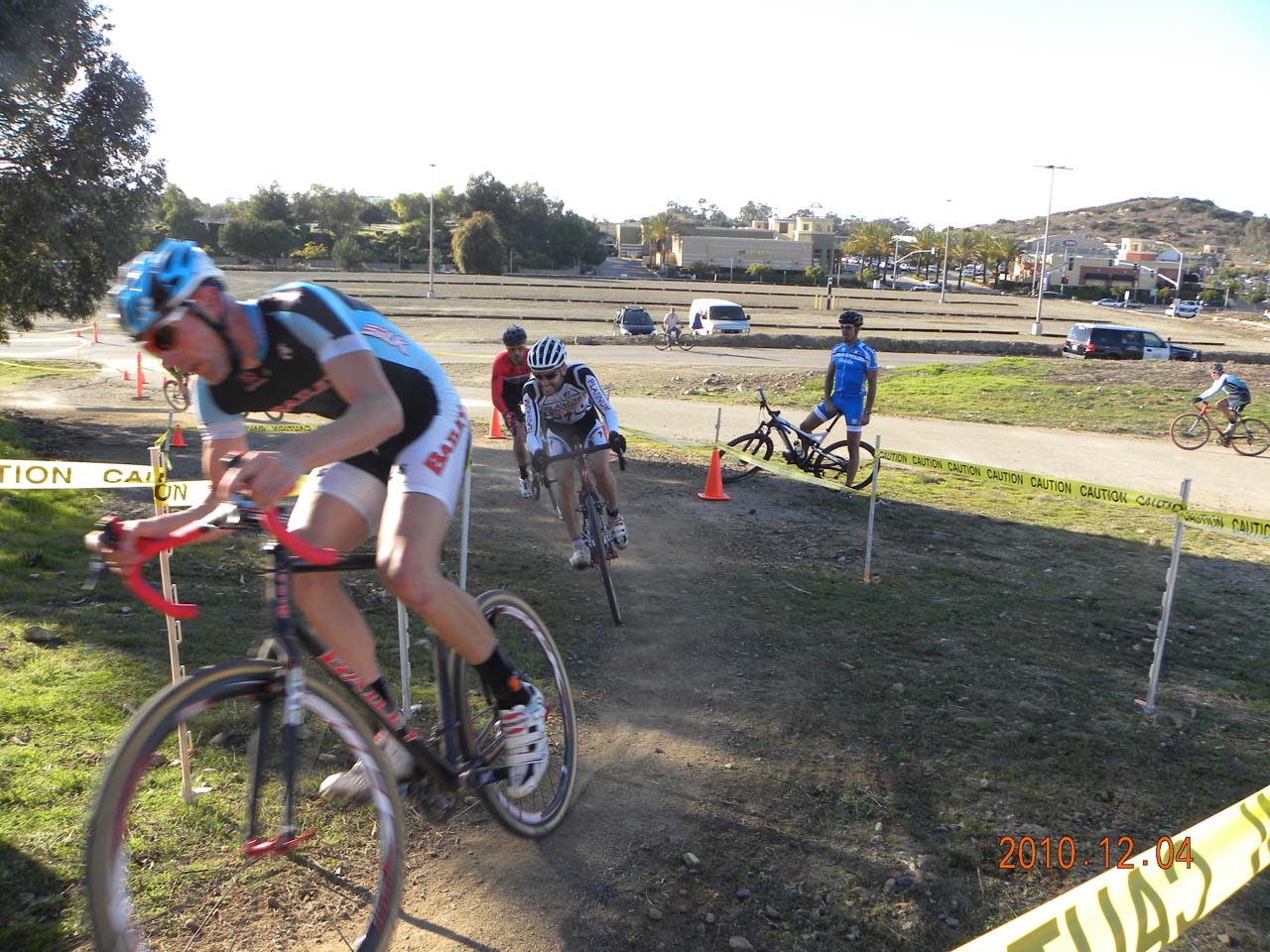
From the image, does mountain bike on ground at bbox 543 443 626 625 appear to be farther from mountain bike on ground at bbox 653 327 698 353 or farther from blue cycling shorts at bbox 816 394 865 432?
mountain bike on ground at bbox 653 327 698 353

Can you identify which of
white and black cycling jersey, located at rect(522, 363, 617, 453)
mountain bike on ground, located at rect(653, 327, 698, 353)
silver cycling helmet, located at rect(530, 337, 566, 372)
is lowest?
mountain bike on ground, located at rect(653, 327, 698, 353)

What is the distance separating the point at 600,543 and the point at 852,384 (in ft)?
18.3

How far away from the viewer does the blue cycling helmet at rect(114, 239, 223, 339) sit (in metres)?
2.54

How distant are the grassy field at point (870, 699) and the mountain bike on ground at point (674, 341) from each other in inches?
1093

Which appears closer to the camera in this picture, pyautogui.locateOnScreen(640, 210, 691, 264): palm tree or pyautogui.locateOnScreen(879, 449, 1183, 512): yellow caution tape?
pyautogui.locateOnScreen(879, 449, 1183, 512): yellow caution tape

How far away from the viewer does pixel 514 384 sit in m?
11.5

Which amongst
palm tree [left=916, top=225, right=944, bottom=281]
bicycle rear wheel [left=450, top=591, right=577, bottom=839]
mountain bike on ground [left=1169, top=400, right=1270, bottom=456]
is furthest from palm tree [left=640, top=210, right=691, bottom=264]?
bicycle rear wheel [left=450, top=591, right=577, bottom=839]

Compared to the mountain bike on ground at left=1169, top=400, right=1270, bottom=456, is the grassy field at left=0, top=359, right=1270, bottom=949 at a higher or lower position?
lower

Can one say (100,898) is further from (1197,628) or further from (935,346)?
(935,346)

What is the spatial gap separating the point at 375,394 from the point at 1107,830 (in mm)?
3750

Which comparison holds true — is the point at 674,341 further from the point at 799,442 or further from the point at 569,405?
the point at 569,405

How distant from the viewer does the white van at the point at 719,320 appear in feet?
135

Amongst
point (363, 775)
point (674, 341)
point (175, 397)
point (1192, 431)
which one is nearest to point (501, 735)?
point (363, 775)

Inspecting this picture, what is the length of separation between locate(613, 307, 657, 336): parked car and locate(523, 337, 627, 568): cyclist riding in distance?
1298 inches
